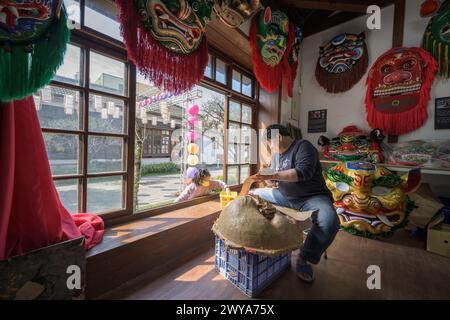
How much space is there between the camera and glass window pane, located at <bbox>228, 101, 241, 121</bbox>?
88.3 inches

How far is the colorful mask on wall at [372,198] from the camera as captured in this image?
1666mm

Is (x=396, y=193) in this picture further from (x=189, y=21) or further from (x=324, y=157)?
(x=189, y=21)

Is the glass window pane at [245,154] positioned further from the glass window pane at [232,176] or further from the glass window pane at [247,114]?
the glass window pane at [247,114]

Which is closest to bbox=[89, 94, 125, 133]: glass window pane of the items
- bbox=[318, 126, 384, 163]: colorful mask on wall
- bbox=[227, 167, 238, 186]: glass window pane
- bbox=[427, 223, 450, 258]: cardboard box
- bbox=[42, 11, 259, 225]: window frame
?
bbox=[42, 11, 259, 225]: window frame

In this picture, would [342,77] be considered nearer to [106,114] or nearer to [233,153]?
[233,153]

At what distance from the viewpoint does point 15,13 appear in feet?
2.16

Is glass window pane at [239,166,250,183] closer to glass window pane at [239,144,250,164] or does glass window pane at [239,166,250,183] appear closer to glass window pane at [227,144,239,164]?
glass window pane at [239,144,250,164]

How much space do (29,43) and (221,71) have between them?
1586 millimetres

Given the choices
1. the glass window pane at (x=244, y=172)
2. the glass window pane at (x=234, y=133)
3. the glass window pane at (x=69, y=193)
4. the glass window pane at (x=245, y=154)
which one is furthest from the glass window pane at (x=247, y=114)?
the glass window pane at (x=69, y=193)

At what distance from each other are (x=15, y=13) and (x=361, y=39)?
3258 mm

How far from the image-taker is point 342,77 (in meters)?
2.59
